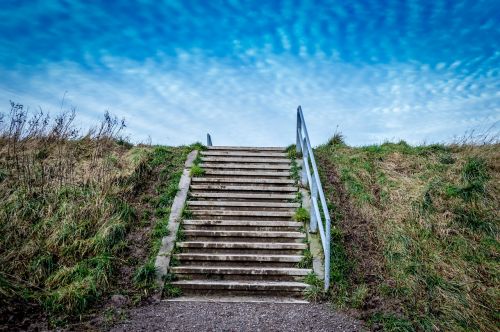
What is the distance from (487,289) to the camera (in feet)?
13.7

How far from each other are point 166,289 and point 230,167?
3614mm

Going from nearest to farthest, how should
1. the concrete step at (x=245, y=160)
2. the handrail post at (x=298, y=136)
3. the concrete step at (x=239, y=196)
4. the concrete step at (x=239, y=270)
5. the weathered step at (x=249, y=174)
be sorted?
the concrete step at (x=239, y=270), the concrete step at (x=239, y=196), the weathered step at (x=249, y=174), the concrete step at (x=245, y=160), the handrail post at (x=298, y=136)

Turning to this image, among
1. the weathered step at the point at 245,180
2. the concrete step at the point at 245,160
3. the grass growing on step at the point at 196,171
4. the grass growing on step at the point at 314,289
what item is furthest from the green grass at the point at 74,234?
the grass growing on step at the point at 314,289

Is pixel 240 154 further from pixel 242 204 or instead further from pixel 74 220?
pixel 74 220

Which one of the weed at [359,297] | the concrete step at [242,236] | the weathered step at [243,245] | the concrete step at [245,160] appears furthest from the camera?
the concrete step at [245,160]

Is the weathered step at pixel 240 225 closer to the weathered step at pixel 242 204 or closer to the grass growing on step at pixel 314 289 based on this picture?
the weathered step at pixel 242 204

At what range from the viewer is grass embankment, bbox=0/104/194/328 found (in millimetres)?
4062

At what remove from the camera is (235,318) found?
13.0 ft

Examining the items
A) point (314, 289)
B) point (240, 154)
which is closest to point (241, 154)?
point (240, 154)

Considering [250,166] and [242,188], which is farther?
[250,166]

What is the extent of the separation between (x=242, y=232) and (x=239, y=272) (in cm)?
82

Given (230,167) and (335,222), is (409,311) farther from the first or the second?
(230,167)

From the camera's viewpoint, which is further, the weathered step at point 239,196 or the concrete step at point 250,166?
the concrete step at point 250,166

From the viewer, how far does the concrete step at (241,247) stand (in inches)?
208
